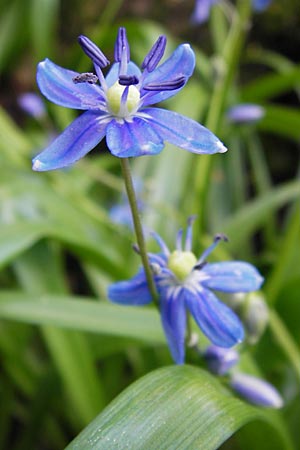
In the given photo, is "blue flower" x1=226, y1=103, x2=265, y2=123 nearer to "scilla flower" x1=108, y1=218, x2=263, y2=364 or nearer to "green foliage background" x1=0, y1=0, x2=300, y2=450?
"green foliage background" x1=0, y1=0, x2=300, y2=450

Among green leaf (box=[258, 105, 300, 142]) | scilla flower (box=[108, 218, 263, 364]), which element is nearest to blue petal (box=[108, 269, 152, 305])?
scilla flower (box=[108, 218, 263, 364])

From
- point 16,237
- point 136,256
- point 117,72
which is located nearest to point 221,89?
point 136,256

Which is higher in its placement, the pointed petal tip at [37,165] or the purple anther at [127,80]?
the purple anther at [127,80]

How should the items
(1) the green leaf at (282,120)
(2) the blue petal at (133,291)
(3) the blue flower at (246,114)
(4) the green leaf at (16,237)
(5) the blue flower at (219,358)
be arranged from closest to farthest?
(2) the blue petal at (133,291), (5) the blue flower at (219,358), (4) the green leaf at (16,237), (3) the blue flower at (246,114), (1) the green leaf at (282,120)

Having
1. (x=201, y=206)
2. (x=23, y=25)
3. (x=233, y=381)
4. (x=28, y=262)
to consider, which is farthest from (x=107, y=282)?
(x=23, y=25)

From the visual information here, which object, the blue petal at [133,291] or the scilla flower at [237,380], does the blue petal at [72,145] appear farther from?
the scilla flower at [237,380]

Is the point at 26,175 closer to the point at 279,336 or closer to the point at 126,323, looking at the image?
the point at 126,323

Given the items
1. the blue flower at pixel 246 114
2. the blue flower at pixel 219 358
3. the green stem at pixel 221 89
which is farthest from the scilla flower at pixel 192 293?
the blue flower at pixel 246 114
